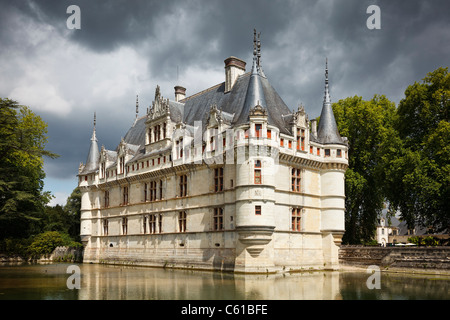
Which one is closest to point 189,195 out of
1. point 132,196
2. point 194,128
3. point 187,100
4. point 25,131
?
point 194,128

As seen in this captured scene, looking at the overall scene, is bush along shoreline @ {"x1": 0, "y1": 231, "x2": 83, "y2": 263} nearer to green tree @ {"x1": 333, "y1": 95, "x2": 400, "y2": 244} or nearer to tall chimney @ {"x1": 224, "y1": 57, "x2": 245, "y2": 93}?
tall chimney @ {"x1": 224, "y1": 57, "x2": 245, "y2": 93}

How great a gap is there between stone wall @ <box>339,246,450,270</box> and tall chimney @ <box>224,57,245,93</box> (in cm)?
1390

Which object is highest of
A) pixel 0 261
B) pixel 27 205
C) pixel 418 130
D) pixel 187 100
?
pixel 187 100

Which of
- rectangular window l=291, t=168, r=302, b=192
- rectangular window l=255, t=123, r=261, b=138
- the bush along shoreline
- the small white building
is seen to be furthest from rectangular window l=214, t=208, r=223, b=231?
the small white building

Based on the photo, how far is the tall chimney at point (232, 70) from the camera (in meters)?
33.7

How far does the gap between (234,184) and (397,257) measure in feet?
36.1

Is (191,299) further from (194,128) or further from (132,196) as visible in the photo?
(132,196)

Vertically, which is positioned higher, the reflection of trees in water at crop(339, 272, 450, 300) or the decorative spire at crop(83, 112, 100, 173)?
the decorative spire at crop(83, 112, 100, 173)

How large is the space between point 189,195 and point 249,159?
21.9ft

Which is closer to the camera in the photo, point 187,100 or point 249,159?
point 249,159

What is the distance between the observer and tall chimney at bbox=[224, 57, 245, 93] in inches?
1325

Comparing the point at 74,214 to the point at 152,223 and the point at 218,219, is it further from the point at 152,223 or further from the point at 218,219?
the point at 218,219

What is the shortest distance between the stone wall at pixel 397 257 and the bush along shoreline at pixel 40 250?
79.9 ft

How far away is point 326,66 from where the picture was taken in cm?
3309
